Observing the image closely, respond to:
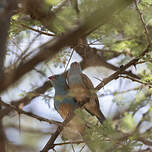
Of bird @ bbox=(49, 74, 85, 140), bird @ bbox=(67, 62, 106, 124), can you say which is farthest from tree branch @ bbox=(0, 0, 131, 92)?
bird @ bbox=(67, 62, 106, 124)

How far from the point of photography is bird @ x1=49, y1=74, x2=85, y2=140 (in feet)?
11.3

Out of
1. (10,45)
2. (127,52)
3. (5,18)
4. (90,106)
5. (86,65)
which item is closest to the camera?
(5,18)

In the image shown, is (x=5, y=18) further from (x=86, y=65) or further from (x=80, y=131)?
(x=86, y=65)

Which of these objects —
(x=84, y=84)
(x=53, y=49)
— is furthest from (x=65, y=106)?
(x=53, y=49)

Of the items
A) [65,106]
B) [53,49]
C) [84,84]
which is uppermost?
[84,84]

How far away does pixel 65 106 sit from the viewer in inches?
152

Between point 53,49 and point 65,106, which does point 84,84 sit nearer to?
point 65,106

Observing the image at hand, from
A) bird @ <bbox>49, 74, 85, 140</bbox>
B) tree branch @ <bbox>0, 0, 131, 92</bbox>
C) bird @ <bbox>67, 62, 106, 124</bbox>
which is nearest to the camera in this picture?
tree branch @ <bbox>0, 0, 131, 92</bbox>

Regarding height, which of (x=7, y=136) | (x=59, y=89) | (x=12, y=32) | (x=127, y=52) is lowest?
(x=7, y=136)

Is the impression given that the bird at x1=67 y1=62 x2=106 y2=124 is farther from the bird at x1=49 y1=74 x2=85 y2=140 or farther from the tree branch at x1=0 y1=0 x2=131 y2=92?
the tree branch at x1=0 y1=0 x2=131 y2=92

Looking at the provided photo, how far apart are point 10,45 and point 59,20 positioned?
2.83 ft

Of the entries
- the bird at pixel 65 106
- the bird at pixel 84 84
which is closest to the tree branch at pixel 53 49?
the bird at pixel 65 106

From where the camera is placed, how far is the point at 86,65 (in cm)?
487

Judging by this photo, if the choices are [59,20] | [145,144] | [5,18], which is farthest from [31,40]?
[145,144]
